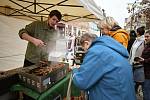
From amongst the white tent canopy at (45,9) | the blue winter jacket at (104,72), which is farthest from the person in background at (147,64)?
the blue winter jacket at (104,72)

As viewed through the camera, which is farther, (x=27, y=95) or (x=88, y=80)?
(x=27, y=95)

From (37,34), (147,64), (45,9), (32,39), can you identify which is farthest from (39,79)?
(45,9)

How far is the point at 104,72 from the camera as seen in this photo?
2.34 metres

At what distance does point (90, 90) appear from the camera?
2.50 m

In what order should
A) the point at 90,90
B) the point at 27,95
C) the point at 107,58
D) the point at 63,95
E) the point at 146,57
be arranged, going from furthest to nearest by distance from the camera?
1. the point at 146,57
2. the point at 63,95
3. the point at 27,95
4. the point at 90,90
5. the point at 107,58

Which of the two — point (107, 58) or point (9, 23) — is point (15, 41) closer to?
point (9, 23)

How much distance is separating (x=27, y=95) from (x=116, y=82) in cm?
122

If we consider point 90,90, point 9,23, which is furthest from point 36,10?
point 90,90

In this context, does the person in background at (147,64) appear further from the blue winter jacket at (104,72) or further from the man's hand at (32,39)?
the blue winter jacket at (104,72)

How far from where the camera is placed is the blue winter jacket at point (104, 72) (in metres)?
2.34

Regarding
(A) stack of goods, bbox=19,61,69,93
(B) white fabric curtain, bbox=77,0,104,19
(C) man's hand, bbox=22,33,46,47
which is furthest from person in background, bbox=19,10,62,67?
(A) stack of goods, bbox=19,61,69,93

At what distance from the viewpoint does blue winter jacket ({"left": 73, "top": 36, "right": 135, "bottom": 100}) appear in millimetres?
2338

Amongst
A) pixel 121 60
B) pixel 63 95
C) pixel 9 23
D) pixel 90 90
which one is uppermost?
pixel 9 23

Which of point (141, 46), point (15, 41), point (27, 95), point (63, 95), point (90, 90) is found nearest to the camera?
point (90, 90)
